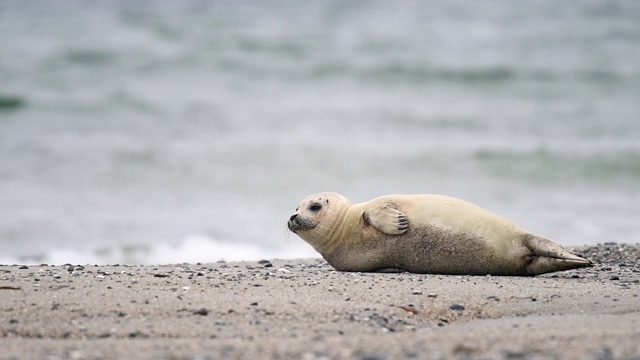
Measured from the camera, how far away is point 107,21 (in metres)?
21.4

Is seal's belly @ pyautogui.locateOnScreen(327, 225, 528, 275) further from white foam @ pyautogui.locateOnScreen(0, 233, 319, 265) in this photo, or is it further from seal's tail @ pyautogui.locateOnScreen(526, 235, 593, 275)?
white foam @ pyautogui.locateOnScreen(0, 233, 319, 265)

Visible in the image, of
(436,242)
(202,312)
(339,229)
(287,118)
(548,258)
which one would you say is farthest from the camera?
(287,118)

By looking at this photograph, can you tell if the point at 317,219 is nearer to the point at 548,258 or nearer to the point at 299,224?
the point at 299,224

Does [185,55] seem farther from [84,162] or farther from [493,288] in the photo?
[493,288]

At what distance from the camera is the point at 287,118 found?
1697 cm

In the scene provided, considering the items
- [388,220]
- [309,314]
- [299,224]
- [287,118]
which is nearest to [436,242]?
[388,220]

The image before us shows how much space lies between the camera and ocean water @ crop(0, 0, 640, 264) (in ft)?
37.7

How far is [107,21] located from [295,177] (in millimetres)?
9318

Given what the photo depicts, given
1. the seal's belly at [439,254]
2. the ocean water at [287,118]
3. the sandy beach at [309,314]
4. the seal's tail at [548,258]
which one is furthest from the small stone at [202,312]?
the ocean water at [287,118]

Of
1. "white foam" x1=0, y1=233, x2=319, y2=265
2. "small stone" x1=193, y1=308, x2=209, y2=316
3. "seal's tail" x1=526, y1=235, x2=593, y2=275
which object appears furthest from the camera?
"white foam" x1=0, y1=233, x2=319, y2=265

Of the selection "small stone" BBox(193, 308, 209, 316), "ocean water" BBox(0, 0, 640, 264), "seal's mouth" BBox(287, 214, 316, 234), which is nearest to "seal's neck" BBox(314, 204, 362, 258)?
"seal's mouth" BBox(287, 214, 316, 234)

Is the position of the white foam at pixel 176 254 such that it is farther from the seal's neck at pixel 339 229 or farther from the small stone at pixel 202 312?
the small stone at pixel 202 312

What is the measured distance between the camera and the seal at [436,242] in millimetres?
5980

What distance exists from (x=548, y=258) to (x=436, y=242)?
27.4 inches
